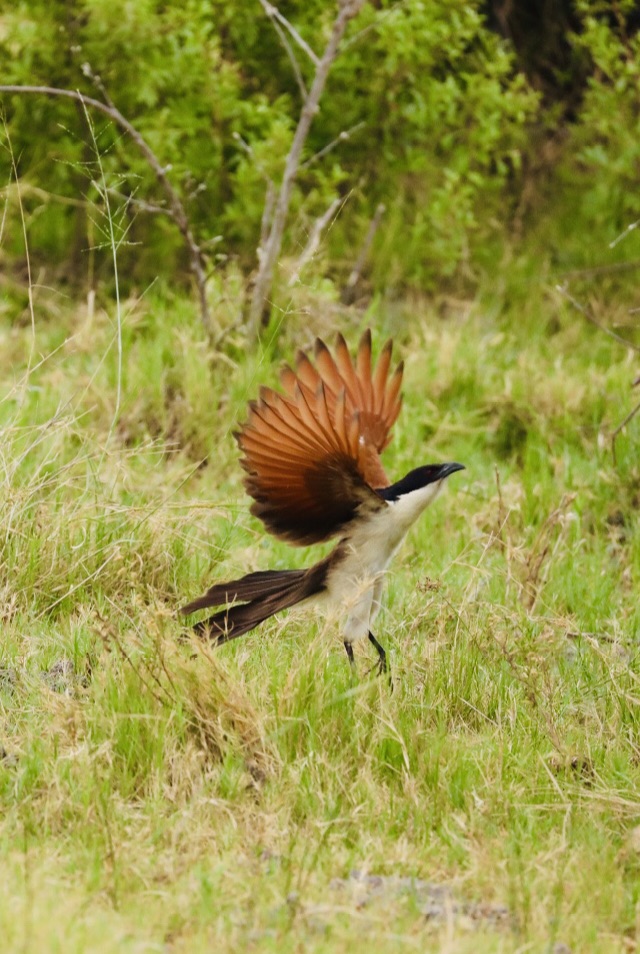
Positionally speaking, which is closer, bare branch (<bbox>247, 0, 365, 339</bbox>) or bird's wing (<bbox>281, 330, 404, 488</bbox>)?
bird's wing (<bbox>281, 330, 404, 488</bbox>)

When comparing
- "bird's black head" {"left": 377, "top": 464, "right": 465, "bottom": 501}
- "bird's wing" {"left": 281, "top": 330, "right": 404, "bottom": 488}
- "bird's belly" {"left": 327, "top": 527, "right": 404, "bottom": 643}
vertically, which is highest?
"bird's wing" {"left": 281, "top": 330, "right": 404, "bottom": 488}

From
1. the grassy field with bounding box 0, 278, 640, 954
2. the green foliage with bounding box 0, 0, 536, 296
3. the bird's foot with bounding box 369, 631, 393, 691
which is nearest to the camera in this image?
the grassy field with bounding box 0, 278, 640, 954

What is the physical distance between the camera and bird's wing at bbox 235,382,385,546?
14.2ft

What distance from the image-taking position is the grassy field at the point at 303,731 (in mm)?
3166

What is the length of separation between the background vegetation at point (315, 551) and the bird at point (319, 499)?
0.14 m

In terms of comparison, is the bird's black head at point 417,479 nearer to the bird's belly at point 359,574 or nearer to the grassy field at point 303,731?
the bird's belly at point 359,574

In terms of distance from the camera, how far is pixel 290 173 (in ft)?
23.2

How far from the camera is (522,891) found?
3.24 metres

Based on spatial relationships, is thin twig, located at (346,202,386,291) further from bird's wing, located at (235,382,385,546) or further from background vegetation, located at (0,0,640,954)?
bird's wing, located at (235,382,385,546)

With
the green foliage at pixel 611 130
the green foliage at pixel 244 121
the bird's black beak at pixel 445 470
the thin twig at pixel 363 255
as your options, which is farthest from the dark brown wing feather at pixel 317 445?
the green foliage at pixel 611 130

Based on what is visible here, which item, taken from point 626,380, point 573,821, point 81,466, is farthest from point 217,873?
point 626,380

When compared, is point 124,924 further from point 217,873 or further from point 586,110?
point 586,110

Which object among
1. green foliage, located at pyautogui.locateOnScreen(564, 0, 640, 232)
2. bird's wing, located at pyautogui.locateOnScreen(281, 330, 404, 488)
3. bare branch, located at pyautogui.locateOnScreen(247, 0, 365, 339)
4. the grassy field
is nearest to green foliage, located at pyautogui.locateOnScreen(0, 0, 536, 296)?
bare branch, located at pyautogui.locateOnScreen(247, 0, 365, 339)

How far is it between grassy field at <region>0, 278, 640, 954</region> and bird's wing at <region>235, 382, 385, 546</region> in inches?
14.6
